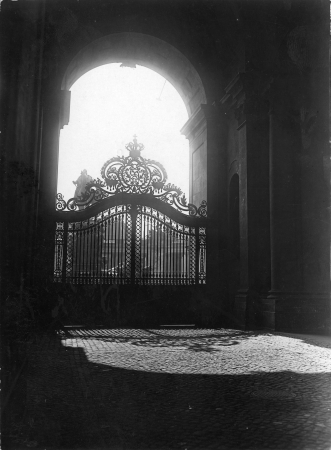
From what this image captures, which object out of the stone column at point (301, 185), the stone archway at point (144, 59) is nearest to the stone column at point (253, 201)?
the stone column at point (301, 185)

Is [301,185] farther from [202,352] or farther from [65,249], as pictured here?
[65,249]

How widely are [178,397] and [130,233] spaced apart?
7.77 m

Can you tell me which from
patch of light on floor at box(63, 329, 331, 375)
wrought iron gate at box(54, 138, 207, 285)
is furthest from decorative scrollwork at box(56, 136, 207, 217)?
patch of light on floor at box(63, 329, 331, 375)

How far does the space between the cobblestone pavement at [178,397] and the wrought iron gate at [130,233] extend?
154 inches

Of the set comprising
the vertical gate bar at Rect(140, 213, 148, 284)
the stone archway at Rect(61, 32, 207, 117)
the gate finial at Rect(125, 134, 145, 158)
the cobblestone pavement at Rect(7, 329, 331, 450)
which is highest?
the stone archway at Rect(61, 32, 207, 117)

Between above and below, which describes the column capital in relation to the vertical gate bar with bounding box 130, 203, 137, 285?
above

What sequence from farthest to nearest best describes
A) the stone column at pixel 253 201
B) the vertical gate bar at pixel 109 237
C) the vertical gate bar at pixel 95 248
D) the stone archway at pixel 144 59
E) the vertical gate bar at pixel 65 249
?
the stone archway at pixel 144 59 < the vertical gate bar at pixel 109 237 < the vertical gate bar at pixel 95 248 < the vertical gate bar at pixel 65 249 < the stone column at pixel 253 201

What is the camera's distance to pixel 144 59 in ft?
46.3

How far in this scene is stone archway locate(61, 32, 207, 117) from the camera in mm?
13086

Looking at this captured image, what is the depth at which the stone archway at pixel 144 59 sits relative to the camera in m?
13.1

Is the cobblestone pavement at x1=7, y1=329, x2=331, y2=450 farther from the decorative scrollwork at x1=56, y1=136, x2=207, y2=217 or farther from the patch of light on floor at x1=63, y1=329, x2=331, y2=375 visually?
the decorative scrollwork at x1=56, y1=136, x2=207, y2=217

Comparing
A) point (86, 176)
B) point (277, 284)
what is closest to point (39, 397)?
point (277, 284)

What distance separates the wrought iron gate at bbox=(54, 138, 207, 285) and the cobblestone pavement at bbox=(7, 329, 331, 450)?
12.9ft

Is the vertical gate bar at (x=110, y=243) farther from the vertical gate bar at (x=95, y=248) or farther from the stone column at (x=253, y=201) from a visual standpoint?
the stone column at (x=253, y=201)
